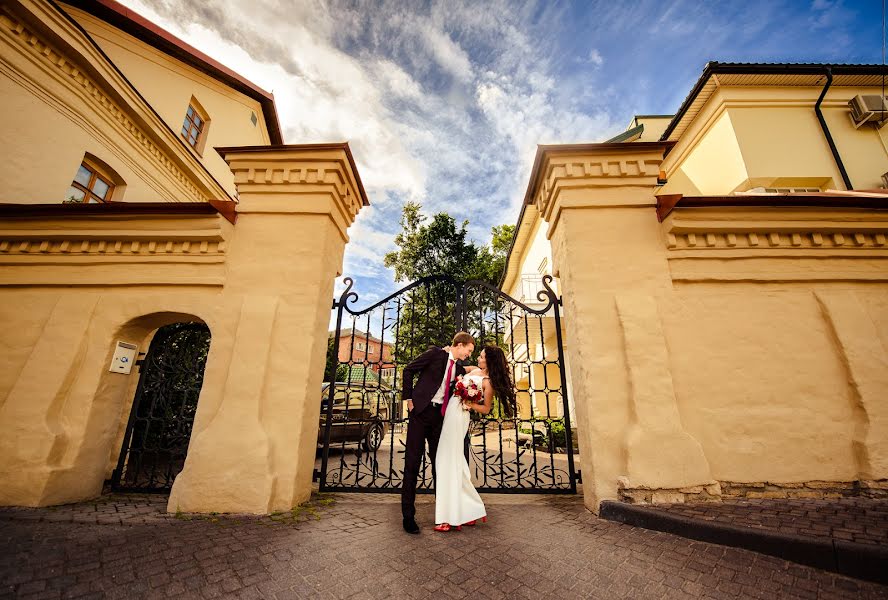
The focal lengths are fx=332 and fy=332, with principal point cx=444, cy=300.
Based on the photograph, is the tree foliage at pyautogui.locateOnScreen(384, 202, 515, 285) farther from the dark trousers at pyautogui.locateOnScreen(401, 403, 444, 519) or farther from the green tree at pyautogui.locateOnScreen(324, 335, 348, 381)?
the dark trousers at pyautogui.locateOnScreen(401, 403, 444, 519)

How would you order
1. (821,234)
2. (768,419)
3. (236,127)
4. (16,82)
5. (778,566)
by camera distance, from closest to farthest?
(778,566), (768,419), (821,234), (16,82), (236,127)

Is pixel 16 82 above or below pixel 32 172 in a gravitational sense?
above

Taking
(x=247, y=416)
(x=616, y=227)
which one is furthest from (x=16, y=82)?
(x=616, y=227)

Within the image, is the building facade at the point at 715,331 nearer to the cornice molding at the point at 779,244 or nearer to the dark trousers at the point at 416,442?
the cornice molding at the point at 779,244

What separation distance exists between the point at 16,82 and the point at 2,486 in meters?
7.05

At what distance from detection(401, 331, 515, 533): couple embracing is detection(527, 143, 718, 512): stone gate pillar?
110 cm

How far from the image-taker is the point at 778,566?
236 cm

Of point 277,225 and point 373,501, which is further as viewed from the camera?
point 277,225

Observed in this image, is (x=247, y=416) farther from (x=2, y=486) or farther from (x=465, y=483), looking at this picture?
(x=2, y=486)

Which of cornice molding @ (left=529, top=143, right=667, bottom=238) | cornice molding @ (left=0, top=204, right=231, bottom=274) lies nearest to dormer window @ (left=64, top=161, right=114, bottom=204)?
cornice molding @ (left=0, top=204, right=231, bottom=274)

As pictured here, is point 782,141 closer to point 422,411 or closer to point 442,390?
point 442,390

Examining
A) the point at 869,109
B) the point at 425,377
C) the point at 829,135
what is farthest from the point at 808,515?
the point at 869,109

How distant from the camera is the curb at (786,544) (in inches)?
84.8

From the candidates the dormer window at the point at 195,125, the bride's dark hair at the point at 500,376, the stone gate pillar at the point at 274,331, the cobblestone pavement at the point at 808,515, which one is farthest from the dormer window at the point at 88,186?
the cobblestone pavement at the point at 808,515
